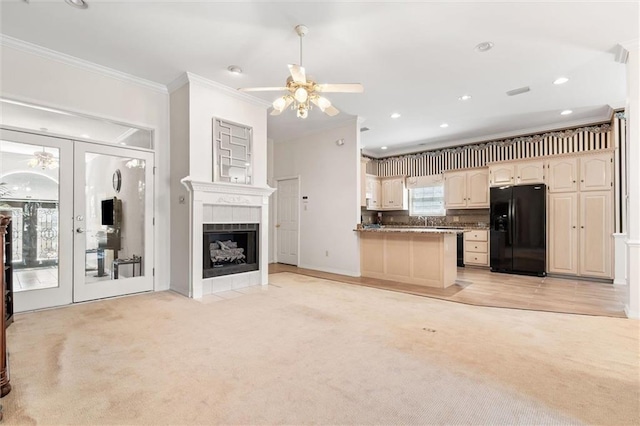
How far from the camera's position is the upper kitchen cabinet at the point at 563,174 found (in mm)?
5855

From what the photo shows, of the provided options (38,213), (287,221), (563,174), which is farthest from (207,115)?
(563,174)

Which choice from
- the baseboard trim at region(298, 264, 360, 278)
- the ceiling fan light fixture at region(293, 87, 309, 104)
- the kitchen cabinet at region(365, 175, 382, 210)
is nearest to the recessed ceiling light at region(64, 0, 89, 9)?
the ceiling fan light fixture at region(293, 87, 309, 104)

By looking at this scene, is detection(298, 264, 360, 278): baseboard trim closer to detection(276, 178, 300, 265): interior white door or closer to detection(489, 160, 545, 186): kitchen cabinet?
detection(276, 178, 300, 265): interior white door

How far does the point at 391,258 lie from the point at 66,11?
17.4 ft

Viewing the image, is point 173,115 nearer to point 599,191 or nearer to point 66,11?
point 66,11

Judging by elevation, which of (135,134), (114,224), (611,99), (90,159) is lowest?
(114,224)

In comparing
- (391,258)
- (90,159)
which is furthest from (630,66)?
(90,159)

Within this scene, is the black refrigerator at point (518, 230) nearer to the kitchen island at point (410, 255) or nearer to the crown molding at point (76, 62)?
the kitchen island at point (410, 255)

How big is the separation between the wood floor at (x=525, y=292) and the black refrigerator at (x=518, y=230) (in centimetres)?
30

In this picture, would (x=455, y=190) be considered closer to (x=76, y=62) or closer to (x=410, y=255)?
(x=410, y=255)

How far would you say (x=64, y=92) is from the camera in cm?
386

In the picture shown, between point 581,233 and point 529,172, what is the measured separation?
1442mm

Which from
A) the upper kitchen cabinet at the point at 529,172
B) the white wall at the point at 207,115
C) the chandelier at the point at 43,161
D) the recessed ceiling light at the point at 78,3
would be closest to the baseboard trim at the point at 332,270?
the white wall at the point at 207,115

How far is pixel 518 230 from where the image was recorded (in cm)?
626
